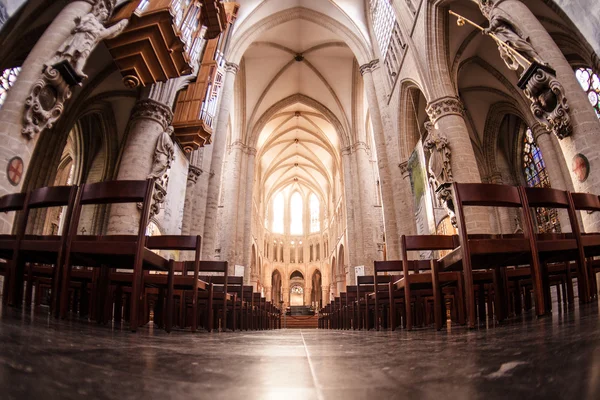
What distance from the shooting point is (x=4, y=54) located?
7598mm

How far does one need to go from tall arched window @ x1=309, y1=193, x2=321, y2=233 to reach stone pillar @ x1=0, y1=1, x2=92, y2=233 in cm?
3116

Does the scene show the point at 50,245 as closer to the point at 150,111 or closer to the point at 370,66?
the point at 150,111

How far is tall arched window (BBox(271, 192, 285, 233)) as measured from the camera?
35.4 m

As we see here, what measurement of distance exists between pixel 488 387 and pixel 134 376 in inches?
33.5

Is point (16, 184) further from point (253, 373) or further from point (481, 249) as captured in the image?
point (481, 249)

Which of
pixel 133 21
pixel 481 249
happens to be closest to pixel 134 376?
pixel 481 249

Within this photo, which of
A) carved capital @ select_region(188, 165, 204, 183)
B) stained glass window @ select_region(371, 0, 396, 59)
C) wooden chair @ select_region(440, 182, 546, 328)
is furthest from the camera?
stained glass window @ select_region(371, 0, 396, 59)

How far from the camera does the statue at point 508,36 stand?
17.8ft

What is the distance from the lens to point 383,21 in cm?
1278

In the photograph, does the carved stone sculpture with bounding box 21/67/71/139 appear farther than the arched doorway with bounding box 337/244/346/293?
No

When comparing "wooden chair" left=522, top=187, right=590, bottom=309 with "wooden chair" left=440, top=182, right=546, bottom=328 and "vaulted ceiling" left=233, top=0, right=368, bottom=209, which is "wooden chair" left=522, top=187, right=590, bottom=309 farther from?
"vaulted ceiling" left=233, top=0, right=368, bottom=209

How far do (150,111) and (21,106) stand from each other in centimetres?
303

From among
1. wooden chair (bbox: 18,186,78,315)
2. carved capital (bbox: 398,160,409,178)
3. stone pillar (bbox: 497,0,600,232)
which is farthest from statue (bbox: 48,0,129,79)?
carved capital (bbox: 398,160,409,178)

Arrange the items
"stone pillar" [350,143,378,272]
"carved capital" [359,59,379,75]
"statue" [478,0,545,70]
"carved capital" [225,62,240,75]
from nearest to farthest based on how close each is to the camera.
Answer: "statue" [478,0,545,70]
"carved capital" [225,62,240,75]
"carved capital" [359,59,379,75]
"stone pillar" [350,143,378,272]
